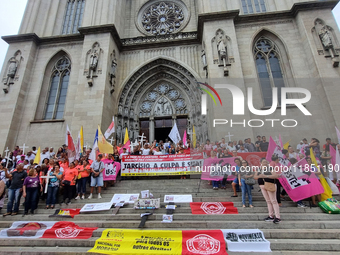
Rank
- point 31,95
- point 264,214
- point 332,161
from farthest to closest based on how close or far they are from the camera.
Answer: point 31,95
point 332,161
point 264,214

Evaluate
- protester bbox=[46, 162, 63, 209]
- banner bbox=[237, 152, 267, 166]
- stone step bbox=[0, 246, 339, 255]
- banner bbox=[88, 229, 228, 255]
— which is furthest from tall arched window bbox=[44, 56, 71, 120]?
banner bbox=[237, 152, 267, 166]

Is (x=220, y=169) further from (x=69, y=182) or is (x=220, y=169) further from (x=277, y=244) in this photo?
(x=69, y=182)

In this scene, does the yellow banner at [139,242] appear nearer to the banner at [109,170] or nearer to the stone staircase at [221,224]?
the stone staircase at [221,224]

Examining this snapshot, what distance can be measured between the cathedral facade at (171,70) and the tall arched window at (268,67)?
7cm

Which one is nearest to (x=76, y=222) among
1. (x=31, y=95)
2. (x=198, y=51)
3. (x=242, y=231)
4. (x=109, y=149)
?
(x=109, y=149)

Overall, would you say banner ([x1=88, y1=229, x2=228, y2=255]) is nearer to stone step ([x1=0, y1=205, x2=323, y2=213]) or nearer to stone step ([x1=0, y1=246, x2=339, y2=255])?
stone step ([x1=0, y1=246, x2=339, y2=255])

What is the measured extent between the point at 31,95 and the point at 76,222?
532 inches

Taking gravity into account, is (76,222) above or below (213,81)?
below

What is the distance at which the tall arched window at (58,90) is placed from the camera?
582 inches

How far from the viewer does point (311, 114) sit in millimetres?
11812

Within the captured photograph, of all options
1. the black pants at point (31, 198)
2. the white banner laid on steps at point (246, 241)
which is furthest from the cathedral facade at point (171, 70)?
the white banner laid on steps at point (246, 241)

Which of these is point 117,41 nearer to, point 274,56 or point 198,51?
point 198,51

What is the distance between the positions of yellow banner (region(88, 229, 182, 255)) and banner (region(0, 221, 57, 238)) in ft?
6.41

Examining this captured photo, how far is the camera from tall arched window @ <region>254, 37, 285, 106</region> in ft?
43.7
